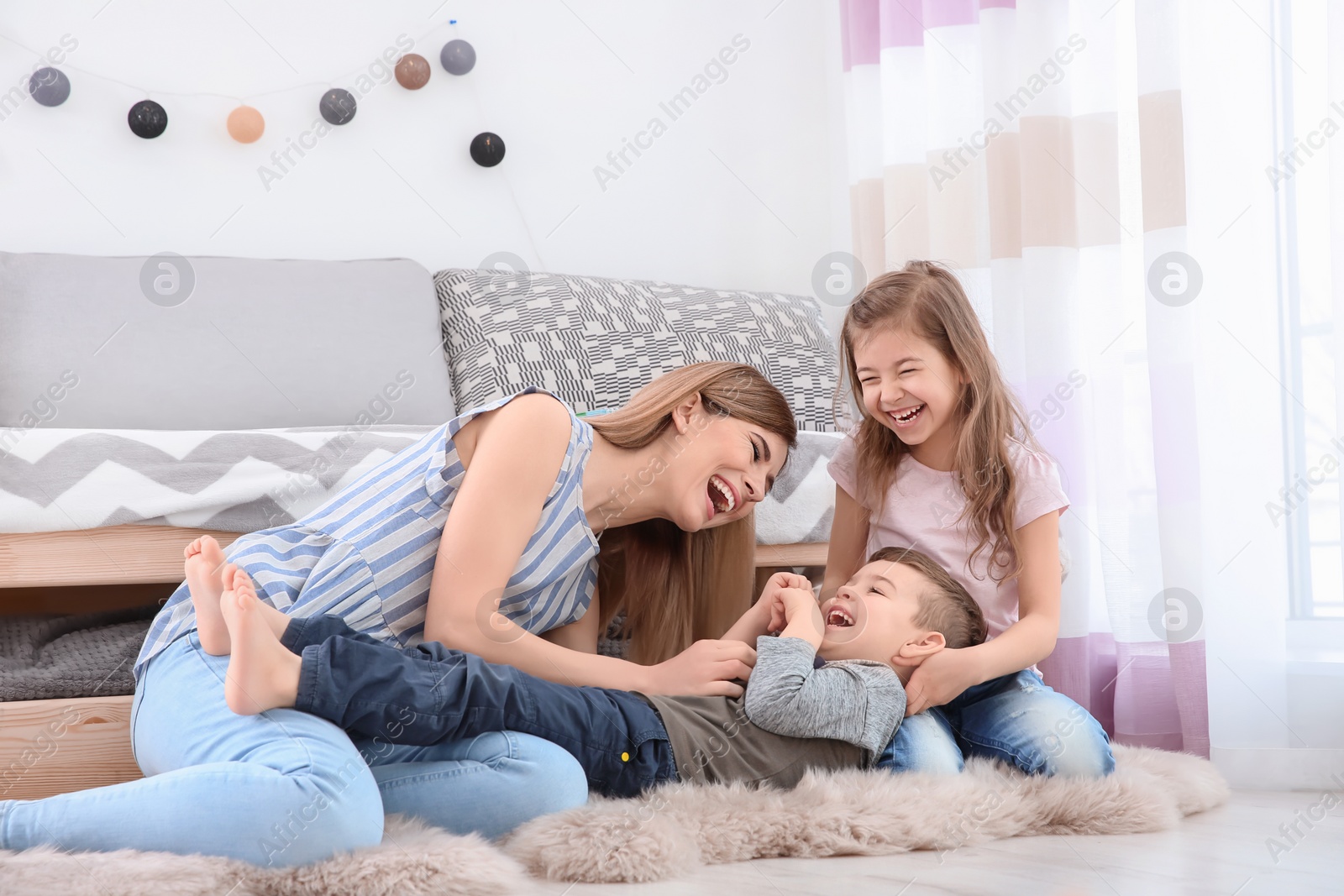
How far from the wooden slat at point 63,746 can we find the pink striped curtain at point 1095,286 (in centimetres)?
129

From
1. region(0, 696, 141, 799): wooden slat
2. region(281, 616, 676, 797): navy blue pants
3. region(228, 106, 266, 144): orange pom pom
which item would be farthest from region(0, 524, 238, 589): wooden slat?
region(228, 106, 266, 144): orange pom pom

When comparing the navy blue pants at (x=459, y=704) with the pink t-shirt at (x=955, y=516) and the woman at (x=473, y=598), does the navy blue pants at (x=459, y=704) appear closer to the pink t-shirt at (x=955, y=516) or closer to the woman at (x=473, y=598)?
the woman at (x=473, y=598)

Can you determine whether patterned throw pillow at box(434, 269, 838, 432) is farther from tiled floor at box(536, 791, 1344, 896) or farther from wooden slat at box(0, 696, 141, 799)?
tiled floor at box(536, 791, 1344, 896)

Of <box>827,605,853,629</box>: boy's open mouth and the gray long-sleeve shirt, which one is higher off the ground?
<box>827,605,853,629</box>: boy's open mouth

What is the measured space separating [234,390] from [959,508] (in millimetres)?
1158

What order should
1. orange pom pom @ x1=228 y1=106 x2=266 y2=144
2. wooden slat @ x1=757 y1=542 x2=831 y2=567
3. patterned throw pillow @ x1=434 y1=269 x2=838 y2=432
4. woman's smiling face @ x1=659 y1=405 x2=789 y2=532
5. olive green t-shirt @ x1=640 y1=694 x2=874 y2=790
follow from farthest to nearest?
orange pom pom @ x1=228 y1=106 x2=266 y2=144
patterned throw pillow @ x1=434 y1=269 x2=838 y2=432
wooden slat @ x1=757 y1=542 x2=831 y2=567
woman's smiling face @ x1=659 y1=405 x2=789 y2=532
olive green t-shirt @ x1=640 y1=694 x2=874 y2=790

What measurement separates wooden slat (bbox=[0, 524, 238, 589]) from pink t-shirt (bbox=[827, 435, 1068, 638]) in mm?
882

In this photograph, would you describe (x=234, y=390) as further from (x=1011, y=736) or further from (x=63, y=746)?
(x=1011, y=736)

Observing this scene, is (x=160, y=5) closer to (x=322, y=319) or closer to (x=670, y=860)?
(x=322, y=319)

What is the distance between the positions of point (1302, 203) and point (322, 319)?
1.51 meters

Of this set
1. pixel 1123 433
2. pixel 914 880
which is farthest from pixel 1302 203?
pixel 914 880

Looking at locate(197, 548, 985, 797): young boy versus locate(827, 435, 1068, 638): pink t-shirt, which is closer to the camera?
locate(197, 548, 985, 797): young boy

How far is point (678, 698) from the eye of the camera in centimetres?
110

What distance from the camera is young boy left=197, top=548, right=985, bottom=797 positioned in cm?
90
